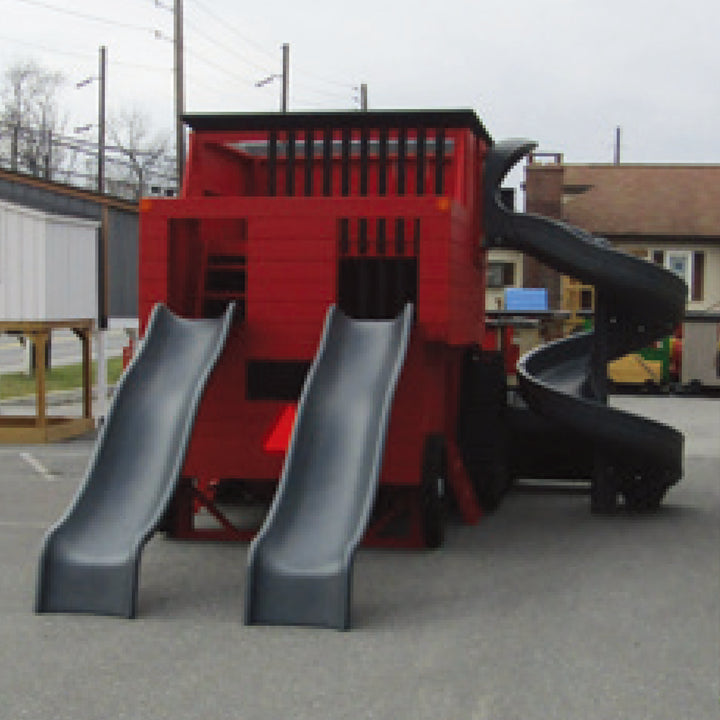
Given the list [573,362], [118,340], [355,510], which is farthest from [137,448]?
[118,340]

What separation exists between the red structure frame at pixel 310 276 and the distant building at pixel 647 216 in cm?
3245

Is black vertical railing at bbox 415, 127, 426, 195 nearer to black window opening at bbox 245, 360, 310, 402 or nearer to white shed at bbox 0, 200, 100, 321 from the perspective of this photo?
black window opening at bbox 245, 360, 310, 402

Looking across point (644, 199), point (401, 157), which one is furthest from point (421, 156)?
point (644, 199)

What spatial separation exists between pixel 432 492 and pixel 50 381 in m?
18.7

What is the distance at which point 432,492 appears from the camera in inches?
338

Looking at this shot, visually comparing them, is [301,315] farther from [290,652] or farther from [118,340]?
[118,340]

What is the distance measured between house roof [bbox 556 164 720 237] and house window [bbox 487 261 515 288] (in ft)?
9.75

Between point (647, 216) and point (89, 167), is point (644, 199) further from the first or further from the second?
point (89, 167)

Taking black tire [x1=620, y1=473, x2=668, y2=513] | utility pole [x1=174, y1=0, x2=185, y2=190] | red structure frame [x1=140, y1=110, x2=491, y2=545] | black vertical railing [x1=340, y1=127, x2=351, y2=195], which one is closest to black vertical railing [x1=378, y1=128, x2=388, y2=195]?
red structure frame [x1=140, y1=110, x2=491, y2=545]

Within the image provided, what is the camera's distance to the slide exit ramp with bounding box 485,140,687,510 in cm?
994

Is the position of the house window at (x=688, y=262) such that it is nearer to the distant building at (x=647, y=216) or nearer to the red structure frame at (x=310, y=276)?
the distant building at (x=647, y=216)

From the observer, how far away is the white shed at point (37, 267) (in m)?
15.4

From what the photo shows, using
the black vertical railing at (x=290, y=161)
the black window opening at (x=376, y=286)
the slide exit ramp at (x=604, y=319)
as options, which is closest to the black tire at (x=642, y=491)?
the slide exit ramp at (x=604, y=319)

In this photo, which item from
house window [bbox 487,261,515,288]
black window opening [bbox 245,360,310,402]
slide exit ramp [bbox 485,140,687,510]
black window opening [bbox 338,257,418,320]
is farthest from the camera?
house window [bbox 487,261,515,288]
